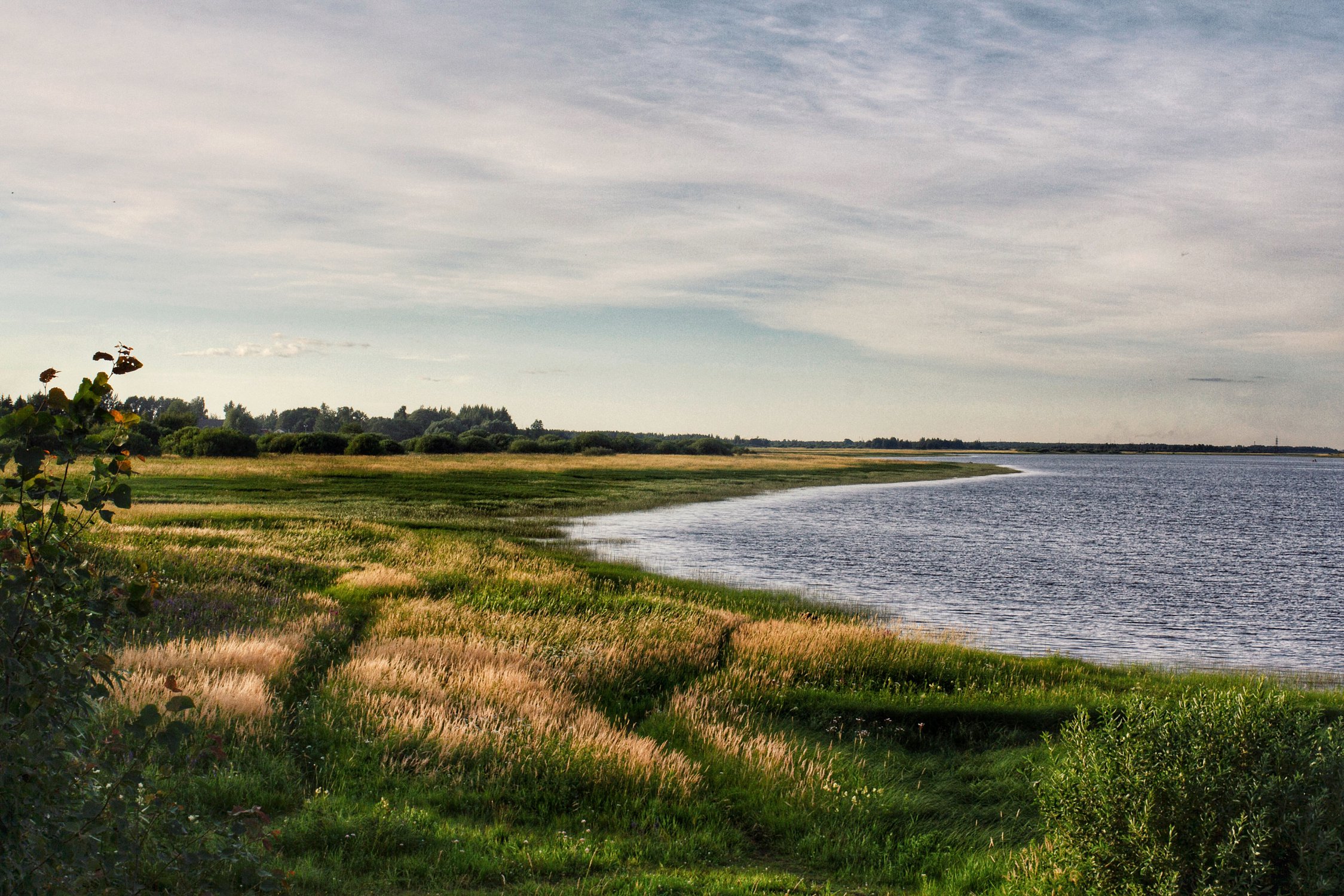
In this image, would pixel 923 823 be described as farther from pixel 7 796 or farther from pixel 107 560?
pixel 107 560

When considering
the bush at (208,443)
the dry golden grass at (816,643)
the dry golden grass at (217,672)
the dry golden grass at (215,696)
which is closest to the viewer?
the dry golden grass at (215,696)

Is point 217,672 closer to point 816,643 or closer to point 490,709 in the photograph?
point 490,709

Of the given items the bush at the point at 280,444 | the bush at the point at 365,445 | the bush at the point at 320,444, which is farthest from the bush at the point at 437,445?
the bush at the point at 280,444

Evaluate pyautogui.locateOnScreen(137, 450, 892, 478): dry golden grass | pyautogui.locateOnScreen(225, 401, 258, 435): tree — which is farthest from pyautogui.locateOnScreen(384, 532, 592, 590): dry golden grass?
pyautogui.locateOnScreen(225, 401, 258, 435): tree

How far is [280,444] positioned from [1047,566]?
117007mm

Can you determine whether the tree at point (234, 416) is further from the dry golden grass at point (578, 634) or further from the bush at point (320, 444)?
the dry golden grass at point (578, 634)

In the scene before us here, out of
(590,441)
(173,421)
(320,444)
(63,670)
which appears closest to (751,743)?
(63,670)

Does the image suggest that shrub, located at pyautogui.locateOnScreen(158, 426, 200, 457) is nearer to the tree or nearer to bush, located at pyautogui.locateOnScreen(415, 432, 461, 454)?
bush, located at pyautogui.locateOnScreen(415, 432, 461, 454)

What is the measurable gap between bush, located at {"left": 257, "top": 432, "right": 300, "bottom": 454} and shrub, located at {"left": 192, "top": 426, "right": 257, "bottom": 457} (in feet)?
29.3

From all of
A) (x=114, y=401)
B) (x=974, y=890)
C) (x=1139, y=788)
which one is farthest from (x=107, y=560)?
(x=1139, y=788)

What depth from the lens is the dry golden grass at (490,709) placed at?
478 inches

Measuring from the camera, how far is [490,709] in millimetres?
13320

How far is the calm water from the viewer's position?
29.4 meters

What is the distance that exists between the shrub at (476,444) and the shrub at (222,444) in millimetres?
42857
